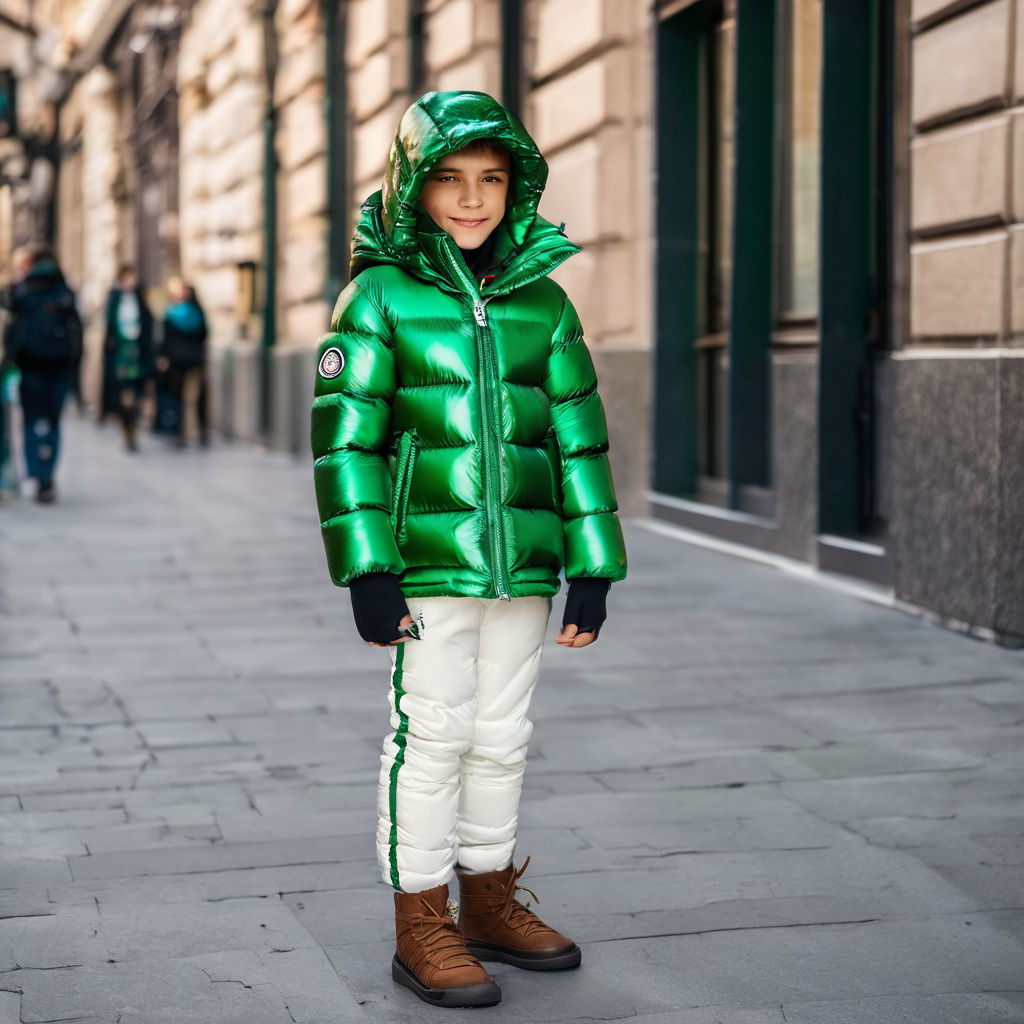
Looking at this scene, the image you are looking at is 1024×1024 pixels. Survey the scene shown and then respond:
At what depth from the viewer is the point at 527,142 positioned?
10.6ft

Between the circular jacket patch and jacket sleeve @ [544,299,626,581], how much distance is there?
1.21 ft

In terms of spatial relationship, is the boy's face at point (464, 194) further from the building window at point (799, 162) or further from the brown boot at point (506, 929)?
the building window at point (799, 162)

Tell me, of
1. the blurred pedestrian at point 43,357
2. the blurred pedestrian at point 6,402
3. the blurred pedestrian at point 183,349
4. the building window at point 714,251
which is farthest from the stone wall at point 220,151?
the building window at point 714,251

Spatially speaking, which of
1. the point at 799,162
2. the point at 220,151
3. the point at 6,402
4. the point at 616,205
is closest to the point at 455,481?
the point at 799,162

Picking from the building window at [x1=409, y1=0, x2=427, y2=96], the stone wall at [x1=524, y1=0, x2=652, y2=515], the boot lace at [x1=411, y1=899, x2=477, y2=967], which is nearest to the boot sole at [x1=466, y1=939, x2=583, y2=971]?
the boot lace at [x1=411, y1=899, x2=477, y2=967]

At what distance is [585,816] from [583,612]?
4.02ft

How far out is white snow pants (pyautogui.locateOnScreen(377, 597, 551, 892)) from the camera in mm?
3195

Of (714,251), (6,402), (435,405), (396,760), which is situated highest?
(714,251)

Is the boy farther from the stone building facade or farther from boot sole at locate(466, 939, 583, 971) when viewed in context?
the stone building facade

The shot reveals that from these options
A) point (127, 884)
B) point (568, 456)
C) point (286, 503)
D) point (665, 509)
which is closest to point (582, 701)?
point (127, 884)

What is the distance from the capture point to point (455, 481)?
315 cm

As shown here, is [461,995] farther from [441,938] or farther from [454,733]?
[454,733]

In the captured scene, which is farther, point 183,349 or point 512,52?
point 183,349

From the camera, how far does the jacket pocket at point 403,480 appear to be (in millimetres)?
3162
